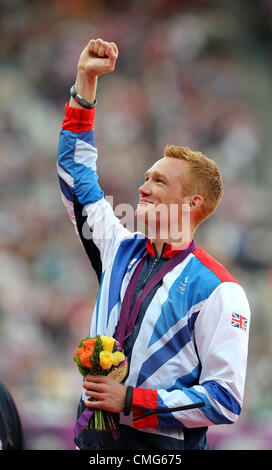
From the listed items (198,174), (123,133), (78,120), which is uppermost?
(123,133)

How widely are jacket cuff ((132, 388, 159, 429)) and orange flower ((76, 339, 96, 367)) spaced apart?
7.5 inches

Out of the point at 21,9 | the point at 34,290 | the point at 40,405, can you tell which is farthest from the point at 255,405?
the point at 21,9

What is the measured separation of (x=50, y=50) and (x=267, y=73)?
2.77 m

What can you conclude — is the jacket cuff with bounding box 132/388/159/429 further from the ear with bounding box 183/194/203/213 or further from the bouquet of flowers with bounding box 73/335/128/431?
the ear with bounding box 183/194/203/213

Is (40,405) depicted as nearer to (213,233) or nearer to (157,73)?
(213,233)

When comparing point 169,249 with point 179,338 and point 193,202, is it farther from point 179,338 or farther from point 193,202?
point 179,338

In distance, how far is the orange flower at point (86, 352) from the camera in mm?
1948

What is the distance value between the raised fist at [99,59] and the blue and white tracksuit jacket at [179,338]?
0.16 meters

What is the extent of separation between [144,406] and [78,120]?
1.10 meters

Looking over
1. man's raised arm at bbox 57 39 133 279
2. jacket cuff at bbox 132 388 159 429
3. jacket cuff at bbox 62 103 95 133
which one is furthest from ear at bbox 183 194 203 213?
jacket cuff at bbox 132 388 159 429

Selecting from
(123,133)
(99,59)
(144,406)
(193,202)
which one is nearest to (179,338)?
(144,406)

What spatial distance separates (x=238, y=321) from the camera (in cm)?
202

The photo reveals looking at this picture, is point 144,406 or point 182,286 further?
point 182,286

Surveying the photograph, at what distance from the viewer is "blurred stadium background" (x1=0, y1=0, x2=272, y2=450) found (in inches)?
232
